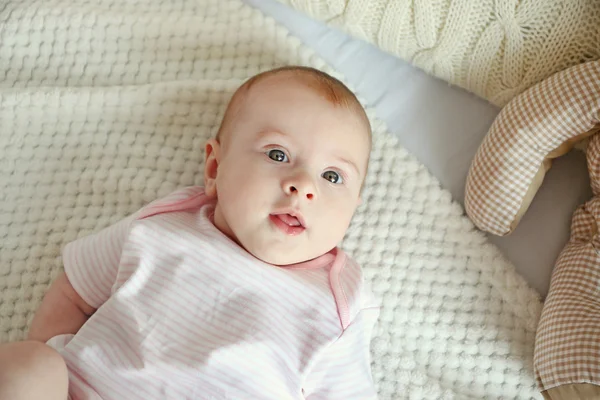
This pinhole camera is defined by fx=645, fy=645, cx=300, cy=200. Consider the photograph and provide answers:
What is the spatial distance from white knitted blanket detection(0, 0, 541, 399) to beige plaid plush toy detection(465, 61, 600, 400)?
8 cm

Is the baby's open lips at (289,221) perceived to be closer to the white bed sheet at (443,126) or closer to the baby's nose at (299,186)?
the baby's nose at (299,186)

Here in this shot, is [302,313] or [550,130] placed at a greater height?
[550,130]

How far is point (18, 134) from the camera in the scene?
1354 millimetres

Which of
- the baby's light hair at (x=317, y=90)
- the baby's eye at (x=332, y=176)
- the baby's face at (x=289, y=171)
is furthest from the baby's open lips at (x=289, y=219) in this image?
the baby's light hair at (x=317, y=90)

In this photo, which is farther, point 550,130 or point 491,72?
point 491,72

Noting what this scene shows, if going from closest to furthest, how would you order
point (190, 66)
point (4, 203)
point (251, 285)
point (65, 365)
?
point (65, 365)
point (251, 285)
point (4, 203)
point (190, 66)

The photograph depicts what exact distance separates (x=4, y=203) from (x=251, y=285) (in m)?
0.58

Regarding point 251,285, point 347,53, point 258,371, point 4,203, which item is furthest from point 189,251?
point 347,53

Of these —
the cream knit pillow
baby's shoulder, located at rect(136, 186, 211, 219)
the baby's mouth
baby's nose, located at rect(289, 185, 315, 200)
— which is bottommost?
baby's shoulder, located at rect(136, 186, 211, 219)

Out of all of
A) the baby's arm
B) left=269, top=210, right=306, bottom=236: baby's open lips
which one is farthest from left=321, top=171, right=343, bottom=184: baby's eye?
the baby's arm

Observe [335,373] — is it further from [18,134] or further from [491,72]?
[18,134]

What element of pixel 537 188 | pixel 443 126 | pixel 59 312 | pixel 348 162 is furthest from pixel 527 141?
pixel 59 312

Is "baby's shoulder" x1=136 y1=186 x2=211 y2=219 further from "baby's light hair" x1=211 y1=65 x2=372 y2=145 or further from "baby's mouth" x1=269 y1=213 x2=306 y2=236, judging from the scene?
"baby's mouth" x1=269 y1=213 x2=306 y2=236

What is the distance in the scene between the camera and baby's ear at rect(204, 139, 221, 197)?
1.15 m
